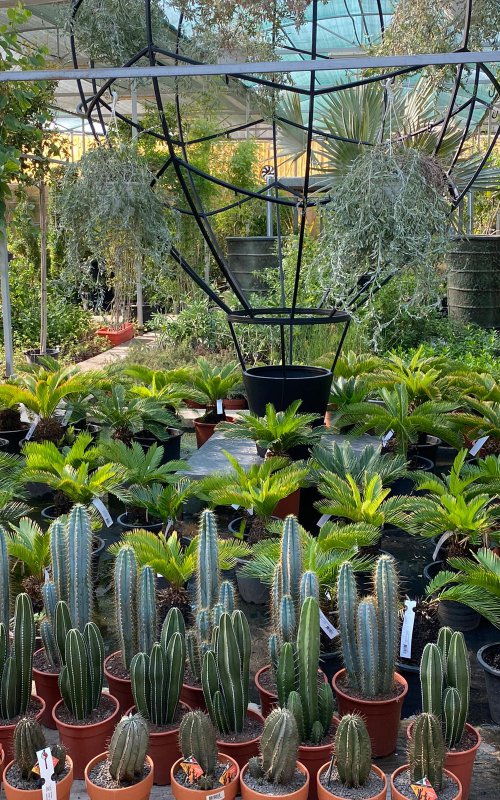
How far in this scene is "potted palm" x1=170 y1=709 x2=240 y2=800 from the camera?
211 centimetres

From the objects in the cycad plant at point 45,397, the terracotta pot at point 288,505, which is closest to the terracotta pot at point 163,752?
the terracotta pot at point 288,505

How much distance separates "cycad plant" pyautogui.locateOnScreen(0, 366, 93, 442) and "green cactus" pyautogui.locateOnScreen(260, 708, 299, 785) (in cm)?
342

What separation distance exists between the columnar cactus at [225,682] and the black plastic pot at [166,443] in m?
3.00

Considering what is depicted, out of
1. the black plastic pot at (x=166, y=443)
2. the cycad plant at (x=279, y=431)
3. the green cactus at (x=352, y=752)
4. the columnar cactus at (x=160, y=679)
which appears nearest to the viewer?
the green cactus at (x=352, y=752)

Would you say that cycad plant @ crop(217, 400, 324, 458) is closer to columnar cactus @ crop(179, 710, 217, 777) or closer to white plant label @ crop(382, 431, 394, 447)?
white plant label @ crop(382, 431, 394, 447)

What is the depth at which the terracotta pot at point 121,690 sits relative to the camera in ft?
8.59

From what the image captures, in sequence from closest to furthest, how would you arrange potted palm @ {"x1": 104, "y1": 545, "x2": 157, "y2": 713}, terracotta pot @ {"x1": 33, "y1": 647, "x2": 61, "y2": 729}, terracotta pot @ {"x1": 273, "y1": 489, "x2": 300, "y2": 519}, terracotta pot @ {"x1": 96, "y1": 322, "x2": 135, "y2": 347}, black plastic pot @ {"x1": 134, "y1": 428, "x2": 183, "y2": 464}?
1. potted palm @ {"x1": 104, "y1": 545, "x2": 157, "y2": 713}
2. terracotta pot @ {"x1": 33, "y1": 647, "x2": 61, "y2": 729}
3. terracotta pot @ {"x1": 273, "y1": 489, "x2": 300, "y2": 519}
4. black plastic pot @ {"x1": 134, "y1": 428, "x2": 183, "y2": 464}
5. terracotta pot @ {"x1": 96, "y1": 322, "x2": 135, "y2": 347}

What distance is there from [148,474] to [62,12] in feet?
8.96

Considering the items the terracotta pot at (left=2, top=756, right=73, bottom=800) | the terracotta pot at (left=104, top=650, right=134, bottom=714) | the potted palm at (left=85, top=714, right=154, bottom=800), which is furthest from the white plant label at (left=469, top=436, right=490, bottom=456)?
the terracotta pot at (left=2, top=756, right=73, bottom=800)

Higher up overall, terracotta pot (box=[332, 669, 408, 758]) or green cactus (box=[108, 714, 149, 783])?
green cactus (box=[108, 714, 149, 783])

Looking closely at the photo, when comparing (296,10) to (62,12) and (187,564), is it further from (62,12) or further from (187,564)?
(187,564)

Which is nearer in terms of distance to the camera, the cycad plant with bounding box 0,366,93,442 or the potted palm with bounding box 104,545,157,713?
the potted palm with bounding box 104,545,157,713

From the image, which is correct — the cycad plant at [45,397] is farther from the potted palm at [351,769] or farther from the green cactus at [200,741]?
the potted palm at [351,769]

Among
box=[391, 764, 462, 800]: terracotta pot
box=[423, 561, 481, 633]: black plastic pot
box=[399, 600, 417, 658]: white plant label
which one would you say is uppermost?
box=[399, 600, 417, 658]: white plant label
